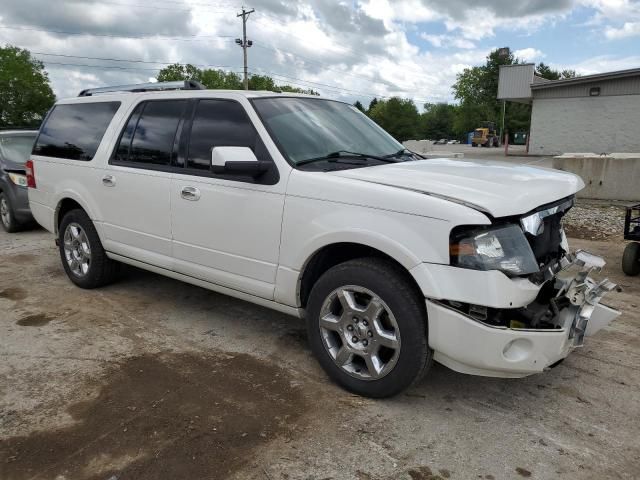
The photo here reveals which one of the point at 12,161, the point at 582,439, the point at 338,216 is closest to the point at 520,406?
the point at 582,439

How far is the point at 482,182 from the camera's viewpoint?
119 inches

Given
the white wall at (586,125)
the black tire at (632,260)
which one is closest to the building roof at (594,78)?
the white wall at (586,125)

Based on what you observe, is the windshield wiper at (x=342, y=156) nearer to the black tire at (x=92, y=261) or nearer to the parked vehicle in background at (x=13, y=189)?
the black tire at (x=92, y=261)

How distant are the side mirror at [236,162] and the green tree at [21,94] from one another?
59.7 m

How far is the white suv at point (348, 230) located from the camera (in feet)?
8.83

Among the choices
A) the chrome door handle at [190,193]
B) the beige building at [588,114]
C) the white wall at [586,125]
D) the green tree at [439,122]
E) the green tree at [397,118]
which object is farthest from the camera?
the green tree at [439,122]

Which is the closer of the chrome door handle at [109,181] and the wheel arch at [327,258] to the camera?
the wheel arch at [327,258]

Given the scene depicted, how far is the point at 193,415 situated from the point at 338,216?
1437mm

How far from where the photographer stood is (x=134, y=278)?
5715 mm

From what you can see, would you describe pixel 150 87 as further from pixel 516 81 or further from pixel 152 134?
pixel 516 81

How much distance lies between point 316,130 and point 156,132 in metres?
1.45

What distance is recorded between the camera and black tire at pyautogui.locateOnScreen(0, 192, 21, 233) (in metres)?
8.16

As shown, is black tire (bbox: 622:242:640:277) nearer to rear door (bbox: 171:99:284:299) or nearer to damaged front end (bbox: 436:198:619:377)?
damaged front end (bbox: 436:198:619:377)

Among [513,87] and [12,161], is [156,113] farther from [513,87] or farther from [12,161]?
[513,87]
